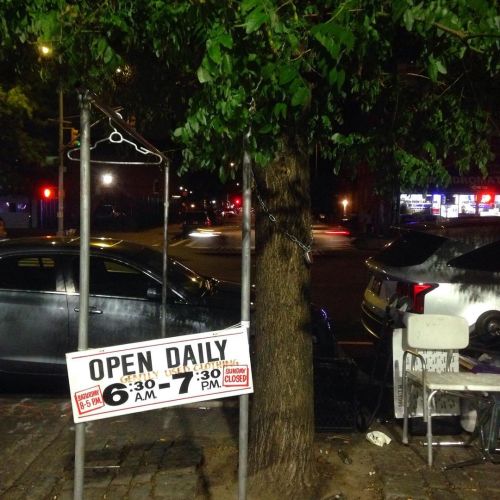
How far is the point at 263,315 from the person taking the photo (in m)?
4.40

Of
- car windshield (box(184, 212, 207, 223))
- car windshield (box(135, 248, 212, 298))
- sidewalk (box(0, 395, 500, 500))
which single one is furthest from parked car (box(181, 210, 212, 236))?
sidewalk (box(0, 395, 500, 500))

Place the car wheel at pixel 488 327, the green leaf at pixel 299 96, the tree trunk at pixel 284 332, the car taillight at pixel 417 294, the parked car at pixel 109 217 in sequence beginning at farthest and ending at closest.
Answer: the parked car at pixel 109 217
the car wheel at pixel 488 327
the car taillight at pixel 417 294
the tree trunk at pixel 284 332
the green leaf at pixel 299 96

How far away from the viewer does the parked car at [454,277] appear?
696cm

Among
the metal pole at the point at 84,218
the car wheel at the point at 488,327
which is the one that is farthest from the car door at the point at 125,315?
the metal pole at the point at 84,218

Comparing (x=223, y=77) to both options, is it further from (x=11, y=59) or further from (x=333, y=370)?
(x=11, y=59)

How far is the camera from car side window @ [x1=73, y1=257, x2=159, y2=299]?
689 centimetres

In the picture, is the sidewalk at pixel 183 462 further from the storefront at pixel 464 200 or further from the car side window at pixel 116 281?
the storefront at pixel 464 200

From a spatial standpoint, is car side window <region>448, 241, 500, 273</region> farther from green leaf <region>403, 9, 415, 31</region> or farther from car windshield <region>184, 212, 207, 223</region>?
car windshield <region>184, 212, 207, 223</region>

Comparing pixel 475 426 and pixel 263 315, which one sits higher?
pixel 263 315

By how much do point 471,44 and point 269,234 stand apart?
5.52 ft

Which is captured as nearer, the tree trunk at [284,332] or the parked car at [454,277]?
the tree trunk at [284,332]

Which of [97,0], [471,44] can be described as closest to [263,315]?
[471,44]

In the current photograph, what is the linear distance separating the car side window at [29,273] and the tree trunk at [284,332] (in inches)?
127

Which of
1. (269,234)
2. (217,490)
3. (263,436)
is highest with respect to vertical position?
(269,234)
